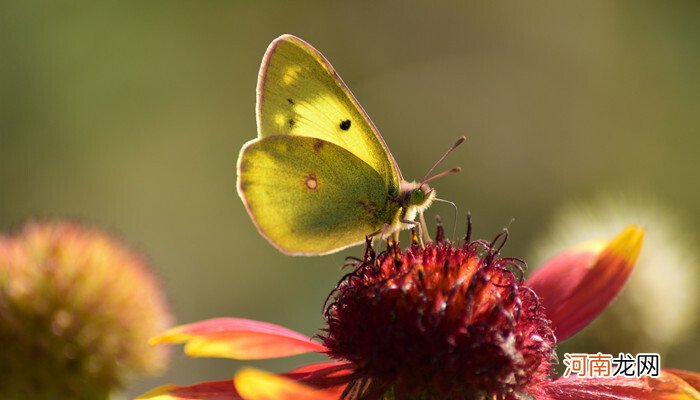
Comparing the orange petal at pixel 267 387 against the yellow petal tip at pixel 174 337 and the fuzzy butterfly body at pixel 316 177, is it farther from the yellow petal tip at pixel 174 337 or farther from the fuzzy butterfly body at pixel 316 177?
the fuzzy butterfly body at pixel 316 177

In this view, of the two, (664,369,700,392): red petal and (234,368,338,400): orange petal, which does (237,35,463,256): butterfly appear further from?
(234,368,338,400): orange petal

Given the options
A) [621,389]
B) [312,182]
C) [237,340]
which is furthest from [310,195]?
[621,389]

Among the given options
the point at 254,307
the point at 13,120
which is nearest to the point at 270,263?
the point at 254,307

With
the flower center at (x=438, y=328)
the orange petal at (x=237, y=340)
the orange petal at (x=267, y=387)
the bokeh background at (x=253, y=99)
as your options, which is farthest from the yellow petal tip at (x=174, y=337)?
the bokeh background at (x=253, y=99)

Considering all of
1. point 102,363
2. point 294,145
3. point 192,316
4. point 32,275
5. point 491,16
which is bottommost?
point 102,363

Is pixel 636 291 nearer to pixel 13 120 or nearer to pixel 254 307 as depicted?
pixel 254 307

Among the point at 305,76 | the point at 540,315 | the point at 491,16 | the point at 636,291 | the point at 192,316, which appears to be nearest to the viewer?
the point at 540,315
